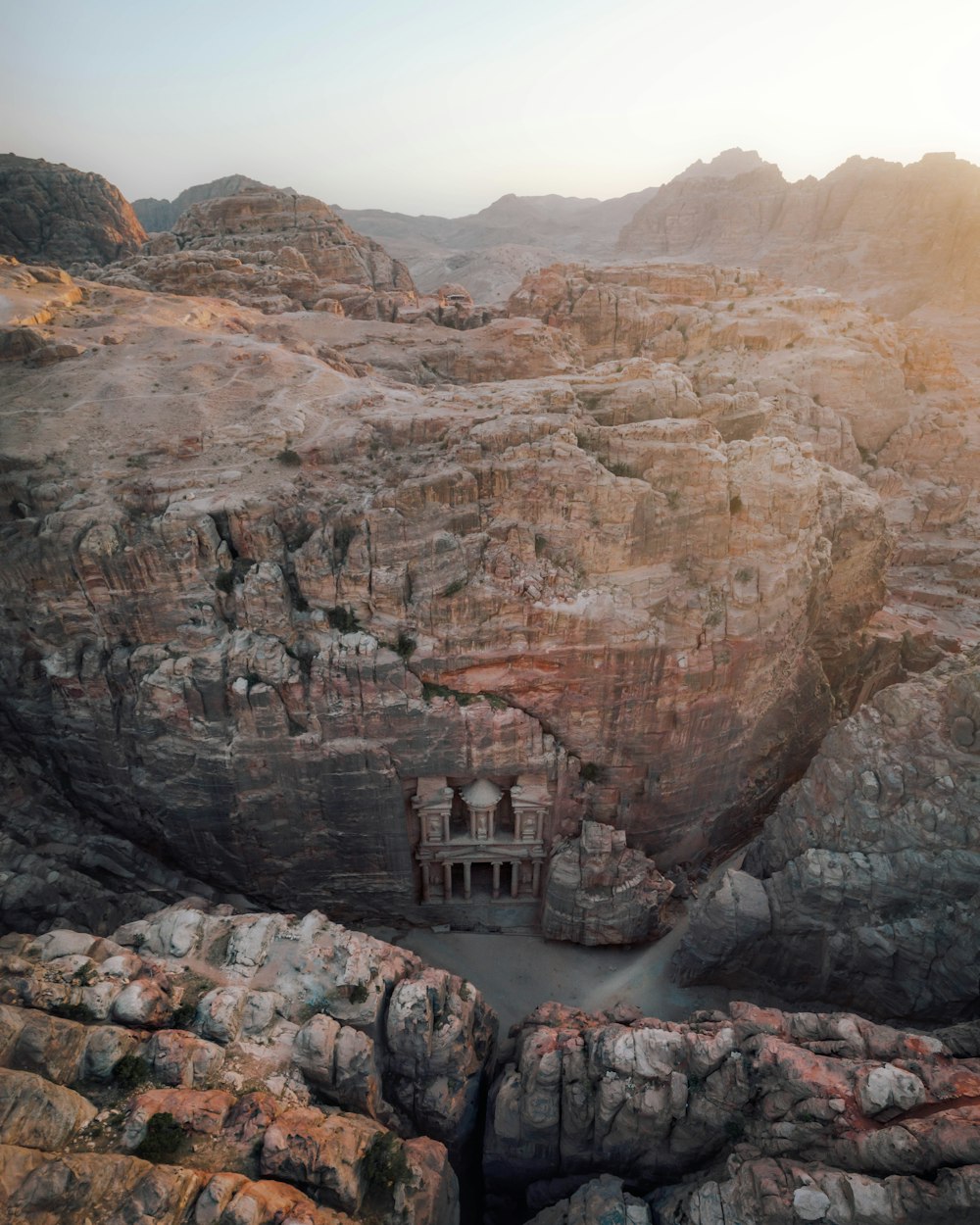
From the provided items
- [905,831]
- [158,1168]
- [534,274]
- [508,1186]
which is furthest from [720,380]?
[158,1168]

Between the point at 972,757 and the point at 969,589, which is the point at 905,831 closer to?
the point at 972,757

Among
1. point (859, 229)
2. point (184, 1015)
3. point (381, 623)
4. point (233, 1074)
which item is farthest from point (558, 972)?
point (859, 229)

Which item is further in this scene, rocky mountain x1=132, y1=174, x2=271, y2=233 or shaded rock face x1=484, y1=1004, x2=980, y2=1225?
rocky mountain x1=132, y1=174, x2=271, y2=233

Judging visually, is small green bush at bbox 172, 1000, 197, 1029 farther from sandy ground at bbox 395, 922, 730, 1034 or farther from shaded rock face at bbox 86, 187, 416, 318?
shaded rock face at bbox 86, 187, 416, 318

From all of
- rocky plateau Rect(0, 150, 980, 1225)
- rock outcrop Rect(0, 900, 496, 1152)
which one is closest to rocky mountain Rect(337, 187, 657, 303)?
rocky plateau Rect(0, 150, 980, 1225)

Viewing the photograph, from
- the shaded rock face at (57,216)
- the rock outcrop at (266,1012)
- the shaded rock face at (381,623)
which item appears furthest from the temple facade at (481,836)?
the shaded rock face at (57,216)

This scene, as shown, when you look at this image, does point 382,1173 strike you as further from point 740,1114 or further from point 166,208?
point 166,208

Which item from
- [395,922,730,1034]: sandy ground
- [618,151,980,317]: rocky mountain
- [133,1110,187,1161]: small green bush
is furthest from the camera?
[618,151,980,317]: rocky mountain
